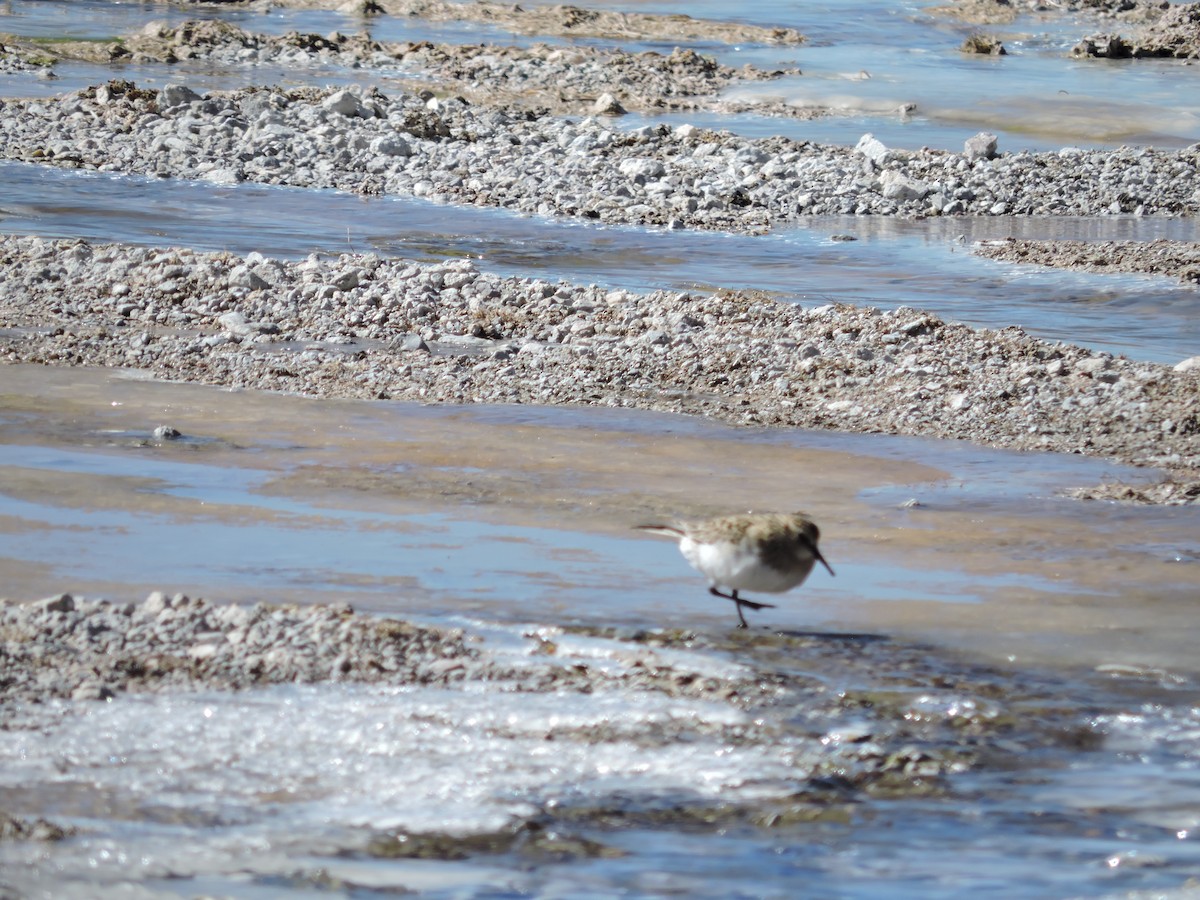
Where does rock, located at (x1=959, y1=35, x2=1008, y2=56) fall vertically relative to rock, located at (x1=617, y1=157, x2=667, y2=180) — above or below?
above

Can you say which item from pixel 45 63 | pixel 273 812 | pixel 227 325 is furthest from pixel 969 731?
pixel 45 63

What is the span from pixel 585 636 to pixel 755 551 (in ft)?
2.71

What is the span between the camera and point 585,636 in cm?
689

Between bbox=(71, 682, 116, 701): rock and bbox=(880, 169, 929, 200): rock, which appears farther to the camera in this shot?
bbox=(880, 169, 929, 200): rock

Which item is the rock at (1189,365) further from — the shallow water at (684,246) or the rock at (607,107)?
the rock at (607,107)

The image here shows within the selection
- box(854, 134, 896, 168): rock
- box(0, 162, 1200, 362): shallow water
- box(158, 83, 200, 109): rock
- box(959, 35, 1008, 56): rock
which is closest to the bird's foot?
box(0, 162, 1200, 362): shallow water

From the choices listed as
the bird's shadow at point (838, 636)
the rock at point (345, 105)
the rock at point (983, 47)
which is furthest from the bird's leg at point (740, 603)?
the rock at point (983, 47)

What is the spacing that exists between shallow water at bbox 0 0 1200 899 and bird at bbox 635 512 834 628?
1.05 ft

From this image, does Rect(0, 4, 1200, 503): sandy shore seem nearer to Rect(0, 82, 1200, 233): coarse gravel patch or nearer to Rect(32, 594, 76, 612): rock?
Rect(0, 82, 1200, 233): coarse gravel patch

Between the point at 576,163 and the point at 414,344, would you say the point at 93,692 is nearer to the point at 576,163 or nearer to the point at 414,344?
the point at 414,344

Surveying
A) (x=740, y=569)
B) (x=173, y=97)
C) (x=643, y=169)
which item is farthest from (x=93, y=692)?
(x=173, y=97)

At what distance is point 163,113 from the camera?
77.4ft

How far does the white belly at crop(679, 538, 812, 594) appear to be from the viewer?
6.54m

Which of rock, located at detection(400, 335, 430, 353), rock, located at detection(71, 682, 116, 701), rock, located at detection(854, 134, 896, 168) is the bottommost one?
rock, located at detection(71, 682, 116, 701)
